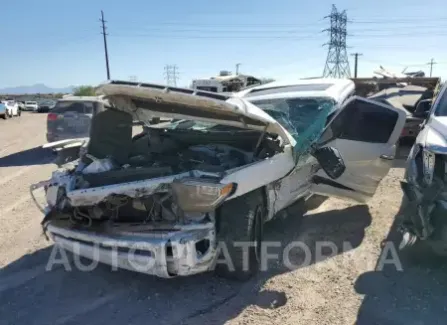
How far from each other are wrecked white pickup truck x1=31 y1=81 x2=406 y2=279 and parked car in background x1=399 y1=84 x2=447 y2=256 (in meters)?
0.79

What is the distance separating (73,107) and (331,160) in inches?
339

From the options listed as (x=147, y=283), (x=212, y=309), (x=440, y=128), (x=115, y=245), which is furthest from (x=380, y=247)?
(x=115, y=245)

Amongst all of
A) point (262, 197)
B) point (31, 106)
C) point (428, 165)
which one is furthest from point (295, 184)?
point (31, 106)

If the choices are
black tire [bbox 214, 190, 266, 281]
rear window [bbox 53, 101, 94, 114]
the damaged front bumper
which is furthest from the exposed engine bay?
rear window [bbox 53, 101, 94, 114]

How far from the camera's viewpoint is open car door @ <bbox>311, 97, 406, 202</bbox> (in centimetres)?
521

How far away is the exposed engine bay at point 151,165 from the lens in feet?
11.8

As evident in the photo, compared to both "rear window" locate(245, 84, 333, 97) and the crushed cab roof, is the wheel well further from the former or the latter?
"rear window" locate(245, 84, 333, 97)

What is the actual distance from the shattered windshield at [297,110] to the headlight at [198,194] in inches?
59.0

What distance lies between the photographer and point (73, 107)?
11250mm

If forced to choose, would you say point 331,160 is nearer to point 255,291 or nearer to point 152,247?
point 255,291

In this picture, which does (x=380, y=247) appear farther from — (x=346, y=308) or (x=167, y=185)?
(x=167, y=185)

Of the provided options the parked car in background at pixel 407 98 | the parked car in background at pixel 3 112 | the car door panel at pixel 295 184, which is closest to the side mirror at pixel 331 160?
the car door panel at pixel 295 184

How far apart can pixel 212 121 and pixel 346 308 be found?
2.18 m

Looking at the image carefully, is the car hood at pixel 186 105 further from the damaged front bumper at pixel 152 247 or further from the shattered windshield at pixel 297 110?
the damaged front bumper at pixel 152 247
